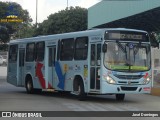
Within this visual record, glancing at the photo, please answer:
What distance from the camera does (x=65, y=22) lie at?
6600 cm

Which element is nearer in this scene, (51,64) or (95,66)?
(95,66)

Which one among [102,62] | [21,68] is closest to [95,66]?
[102,62]

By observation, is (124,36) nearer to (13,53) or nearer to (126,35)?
(126,35)

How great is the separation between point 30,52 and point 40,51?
1.28m

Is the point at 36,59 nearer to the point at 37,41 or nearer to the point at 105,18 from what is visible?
the point at 37,41

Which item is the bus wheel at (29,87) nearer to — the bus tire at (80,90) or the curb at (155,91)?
the bus tire at (80,90)

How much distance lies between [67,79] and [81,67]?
1396mm

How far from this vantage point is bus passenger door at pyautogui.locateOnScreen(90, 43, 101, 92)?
18.1 m

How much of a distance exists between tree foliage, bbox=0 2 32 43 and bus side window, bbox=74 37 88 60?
126 ft

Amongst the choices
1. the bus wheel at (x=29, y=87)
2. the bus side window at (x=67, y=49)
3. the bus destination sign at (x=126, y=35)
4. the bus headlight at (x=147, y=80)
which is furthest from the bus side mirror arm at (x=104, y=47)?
the bus wheel at (x=29, y=87)

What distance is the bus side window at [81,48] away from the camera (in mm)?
19000

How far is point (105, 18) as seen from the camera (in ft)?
109

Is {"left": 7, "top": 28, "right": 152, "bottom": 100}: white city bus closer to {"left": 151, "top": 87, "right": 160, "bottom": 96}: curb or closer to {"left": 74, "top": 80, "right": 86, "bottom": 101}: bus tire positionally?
{"left": 74, "top": 80, "right": 86, "bottom": 101}: bus tire

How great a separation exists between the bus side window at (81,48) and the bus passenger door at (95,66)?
499 mm
